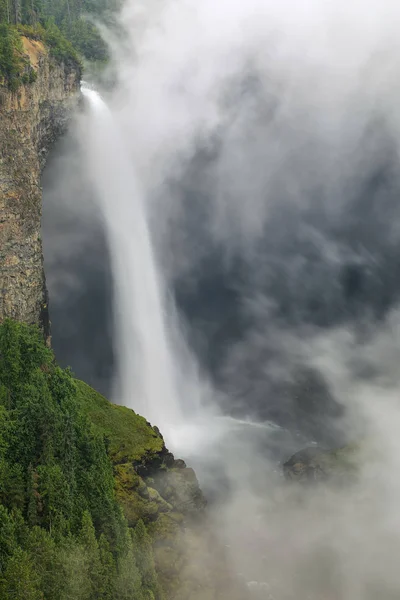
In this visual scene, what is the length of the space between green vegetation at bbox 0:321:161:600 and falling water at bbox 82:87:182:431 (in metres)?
24.9

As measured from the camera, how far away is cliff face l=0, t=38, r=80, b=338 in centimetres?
4194

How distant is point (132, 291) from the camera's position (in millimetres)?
66250

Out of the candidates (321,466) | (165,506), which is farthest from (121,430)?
(321,466)

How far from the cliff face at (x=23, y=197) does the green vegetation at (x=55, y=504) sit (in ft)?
20.9

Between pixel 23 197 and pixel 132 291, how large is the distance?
24.5m

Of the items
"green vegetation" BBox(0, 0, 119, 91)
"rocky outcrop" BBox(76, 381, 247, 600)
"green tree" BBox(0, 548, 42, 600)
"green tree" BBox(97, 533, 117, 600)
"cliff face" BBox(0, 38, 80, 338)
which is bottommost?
"green tree" BBox(0, 548, 42, 600)

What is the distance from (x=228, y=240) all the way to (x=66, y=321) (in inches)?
1301

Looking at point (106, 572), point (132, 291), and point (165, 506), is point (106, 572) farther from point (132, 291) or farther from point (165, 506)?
point (132, 291)

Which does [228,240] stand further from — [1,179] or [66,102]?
[1,179]

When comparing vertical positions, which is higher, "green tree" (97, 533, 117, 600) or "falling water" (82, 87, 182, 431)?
"falling water" (82, 87, 182, 431)

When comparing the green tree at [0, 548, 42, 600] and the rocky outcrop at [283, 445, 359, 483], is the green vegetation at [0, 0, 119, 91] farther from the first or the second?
the rocky outcrop at [283, 445, 359, 483]

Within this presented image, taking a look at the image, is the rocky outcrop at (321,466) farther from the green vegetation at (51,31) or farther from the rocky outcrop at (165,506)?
the green vegetation at (51,31)

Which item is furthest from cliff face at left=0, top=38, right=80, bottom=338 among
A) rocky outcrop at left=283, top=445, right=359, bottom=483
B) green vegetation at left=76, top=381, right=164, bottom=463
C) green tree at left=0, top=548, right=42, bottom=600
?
rocky outcrop at left=283, top=445, right=359, bottom=483

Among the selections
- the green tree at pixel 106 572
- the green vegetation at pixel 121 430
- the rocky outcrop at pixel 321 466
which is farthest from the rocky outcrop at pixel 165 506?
the rocky outcrop at pixel 321 466
